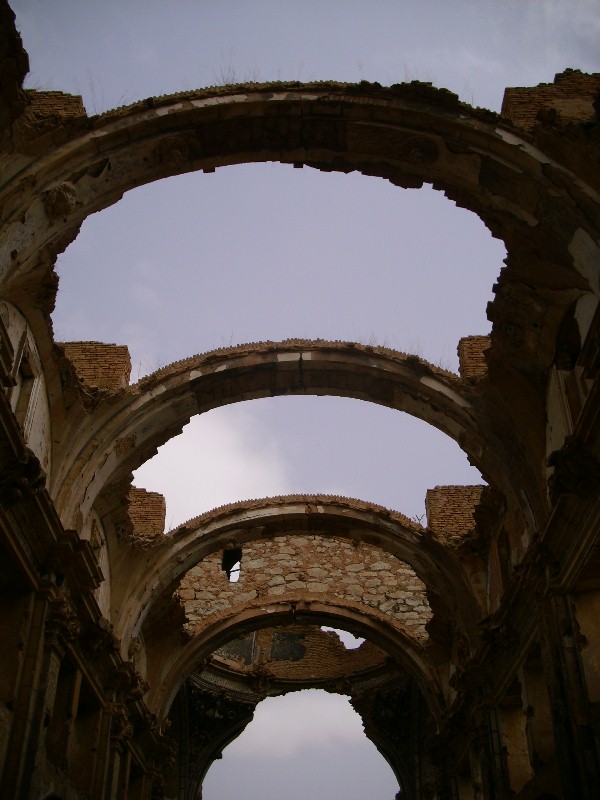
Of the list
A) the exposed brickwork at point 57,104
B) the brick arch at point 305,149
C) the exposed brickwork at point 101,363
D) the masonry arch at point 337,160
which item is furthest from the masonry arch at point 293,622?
the exposed brickwork at point 57,104

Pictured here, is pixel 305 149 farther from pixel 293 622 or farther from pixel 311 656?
pixel 311 656

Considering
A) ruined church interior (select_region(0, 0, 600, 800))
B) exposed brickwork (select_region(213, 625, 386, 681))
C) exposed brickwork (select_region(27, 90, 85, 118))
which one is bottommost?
ruined church interior (select_region(0, 0, 600, 800))

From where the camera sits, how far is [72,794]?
11492 millimetres

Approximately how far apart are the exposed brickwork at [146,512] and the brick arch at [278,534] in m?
0.88

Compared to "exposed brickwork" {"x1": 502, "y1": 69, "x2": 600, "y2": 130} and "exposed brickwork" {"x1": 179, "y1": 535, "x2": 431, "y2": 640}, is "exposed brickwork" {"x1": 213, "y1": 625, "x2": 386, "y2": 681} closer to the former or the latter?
"exposed brickwork" {"x1": 179, "y1": 535, "x2": 431, "y2": 640}

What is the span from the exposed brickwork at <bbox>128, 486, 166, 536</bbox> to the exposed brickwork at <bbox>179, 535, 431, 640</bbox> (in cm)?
355

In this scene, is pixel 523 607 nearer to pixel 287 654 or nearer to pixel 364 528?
pixel 364 528

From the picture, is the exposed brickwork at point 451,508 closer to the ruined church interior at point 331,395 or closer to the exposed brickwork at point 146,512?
the ruined church interior at point 331,395

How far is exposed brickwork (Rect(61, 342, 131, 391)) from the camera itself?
13251 millimetres

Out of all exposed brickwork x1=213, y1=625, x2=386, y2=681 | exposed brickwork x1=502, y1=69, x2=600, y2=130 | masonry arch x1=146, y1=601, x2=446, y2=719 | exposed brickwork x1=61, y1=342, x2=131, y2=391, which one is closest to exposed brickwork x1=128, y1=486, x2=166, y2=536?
masonry arch x1=146, y1=601, x2=446, y2=719

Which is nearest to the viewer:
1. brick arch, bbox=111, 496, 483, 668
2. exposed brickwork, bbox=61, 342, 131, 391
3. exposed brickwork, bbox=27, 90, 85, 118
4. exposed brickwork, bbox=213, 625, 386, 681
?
exposed brickwork, bbox=27, 90, 85, 118

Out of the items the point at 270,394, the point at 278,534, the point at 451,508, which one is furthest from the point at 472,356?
the point at 278,534

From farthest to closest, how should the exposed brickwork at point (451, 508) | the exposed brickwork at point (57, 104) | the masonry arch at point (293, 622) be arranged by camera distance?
the masonry arch at point (293, 622) → the exposed brickwork at point (451, 508) → the exposed brickwork at point (57, 104)

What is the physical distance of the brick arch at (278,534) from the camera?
1500cm
